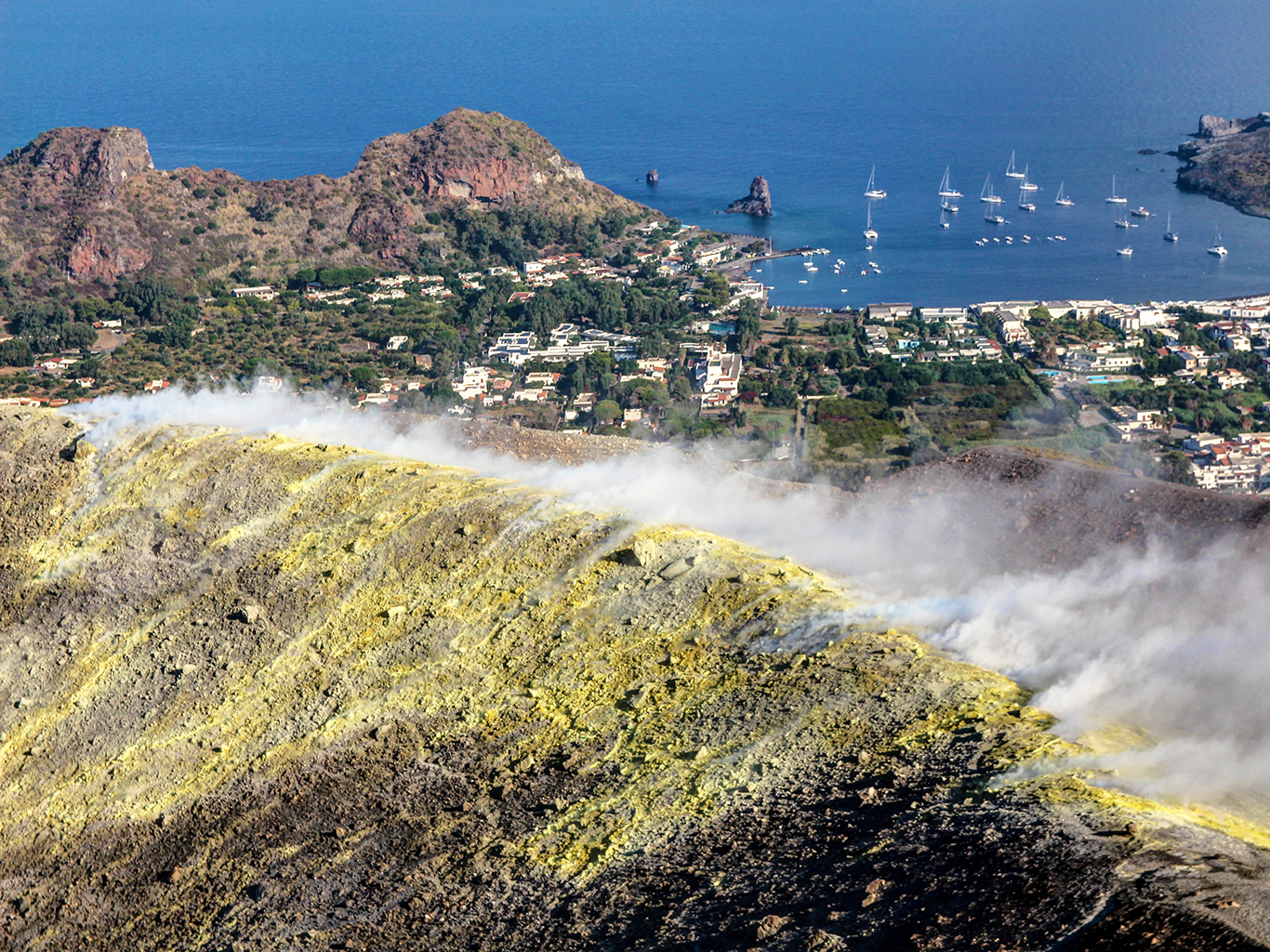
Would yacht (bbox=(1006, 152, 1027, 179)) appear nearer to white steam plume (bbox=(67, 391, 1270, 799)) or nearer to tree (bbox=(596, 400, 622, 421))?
tree (bbox=(596, 400, 622, 421))

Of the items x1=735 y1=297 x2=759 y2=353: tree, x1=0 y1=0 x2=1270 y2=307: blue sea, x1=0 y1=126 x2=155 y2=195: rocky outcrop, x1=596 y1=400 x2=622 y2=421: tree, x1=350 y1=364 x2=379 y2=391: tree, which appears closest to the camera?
x1=596 y1=400 x2=622 y2=421: tree

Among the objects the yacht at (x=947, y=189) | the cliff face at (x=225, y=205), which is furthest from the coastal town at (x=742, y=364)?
the yacht at (x=947, y=189)

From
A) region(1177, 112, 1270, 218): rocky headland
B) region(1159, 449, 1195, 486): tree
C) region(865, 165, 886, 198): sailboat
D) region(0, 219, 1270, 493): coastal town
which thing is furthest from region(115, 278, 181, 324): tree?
region(1177, 112, 1270, 218): rocky headland

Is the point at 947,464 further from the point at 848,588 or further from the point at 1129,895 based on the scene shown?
the point at 1129,895

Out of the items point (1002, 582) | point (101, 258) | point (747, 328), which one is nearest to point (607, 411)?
point (747, 328)

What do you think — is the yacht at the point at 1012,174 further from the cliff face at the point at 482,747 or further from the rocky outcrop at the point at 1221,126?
the cliff face at the point at 482,747

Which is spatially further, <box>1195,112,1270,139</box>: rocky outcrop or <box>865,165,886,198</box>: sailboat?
<box>1195,112,1270,139</box>: rocky outcrop

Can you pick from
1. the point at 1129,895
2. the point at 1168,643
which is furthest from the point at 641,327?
the point at 1129,895
